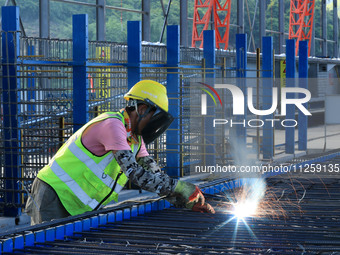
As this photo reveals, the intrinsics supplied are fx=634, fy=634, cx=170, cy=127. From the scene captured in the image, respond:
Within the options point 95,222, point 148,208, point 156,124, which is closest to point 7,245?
point 95,222

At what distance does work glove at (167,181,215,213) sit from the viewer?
371 cm

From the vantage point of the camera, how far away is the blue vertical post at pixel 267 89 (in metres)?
13.1

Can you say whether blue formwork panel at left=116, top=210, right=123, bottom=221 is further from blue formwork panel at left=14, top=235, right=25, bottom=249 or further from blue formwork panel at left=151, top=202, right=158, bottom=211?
blue formwork panel at left=14, top=235, right=25, bottom=249

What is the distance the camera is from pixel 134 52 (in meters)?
8.55

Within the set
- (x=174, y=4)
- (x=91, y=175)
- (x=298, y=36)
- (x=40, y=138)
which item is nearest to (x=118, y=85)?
(x=40, y=138)

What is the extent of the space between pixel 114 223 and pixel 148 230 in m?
0.26

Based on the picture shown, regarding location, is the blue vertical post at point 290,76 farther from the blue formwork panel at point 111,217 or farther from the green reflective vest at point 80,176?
the blue formwork panel at point 111,217

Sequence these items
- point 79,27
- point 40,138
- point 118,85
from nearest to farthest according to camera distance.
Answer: point 79,27 < point 40,138 < point 118,85

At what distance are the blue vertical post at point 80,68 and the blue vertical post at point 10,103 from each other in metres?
0.68

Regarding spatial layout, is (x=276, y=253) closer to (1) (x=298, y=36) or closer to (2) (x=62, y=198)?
(2) (x=62, y=198)

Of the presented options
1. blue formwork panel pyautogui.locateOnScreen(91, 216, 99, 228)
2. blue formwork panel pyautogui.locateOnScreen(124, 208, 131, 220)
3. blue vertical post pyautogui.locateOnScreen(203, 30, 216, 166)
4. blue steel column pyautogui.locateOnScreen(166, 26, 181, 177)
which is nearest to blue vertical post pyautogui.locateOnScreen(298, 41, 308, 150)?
blue vertical post pyautogui.locateOnScreen(203, 30, 216, 166)

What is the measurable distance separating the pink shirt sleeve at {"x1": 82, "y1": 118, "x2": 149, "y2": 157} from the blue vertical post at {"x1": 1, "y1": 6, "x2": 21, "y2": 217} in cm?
359

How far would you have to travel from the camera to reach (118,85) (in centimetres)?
912

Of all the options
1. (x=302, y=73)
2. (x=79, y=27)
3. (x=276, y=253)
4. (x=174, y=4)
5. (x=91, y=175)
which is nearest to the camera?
(x=276, y=253)
